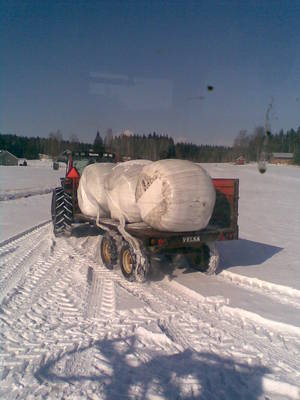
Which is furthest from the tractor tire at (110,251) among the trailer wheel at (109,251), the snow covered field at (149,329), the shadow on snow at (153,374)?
the shadow on snow at (153,374)

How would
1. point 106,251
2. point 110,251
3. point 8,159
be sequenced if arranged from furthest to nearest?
1. point 8,159
2. point 106,251
3. point 110,251

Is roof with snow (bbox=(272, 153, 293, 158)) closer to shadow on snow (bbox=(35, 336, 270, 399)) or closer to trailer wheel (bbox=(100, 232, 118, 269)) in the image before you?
trailer wheel (bbox=(100, 232, 118, 269))

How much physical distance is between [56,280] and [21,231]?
5.32m

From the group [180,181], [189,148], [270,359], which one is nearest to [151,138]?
[189,148]

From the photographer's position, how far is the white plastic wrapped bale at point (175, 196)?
612cm

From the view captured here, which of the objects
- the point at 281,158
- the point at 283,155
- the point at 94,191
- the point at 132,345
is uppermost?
the point at 283,155

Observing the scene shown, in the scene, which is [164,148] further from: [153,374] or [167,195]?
[153,374]

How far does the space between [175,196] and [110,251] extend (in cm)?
225

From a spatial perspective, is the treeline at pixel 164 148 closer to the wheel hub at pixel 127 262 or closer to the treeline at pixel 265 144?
the treeline at pixel 265 144

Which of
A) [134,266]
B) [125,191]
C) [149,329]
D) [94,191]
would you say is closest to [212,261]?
[134,266]

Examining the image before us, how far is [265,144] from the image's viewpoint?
1892 cm

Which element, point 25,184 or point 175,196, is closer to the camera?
point 175,196

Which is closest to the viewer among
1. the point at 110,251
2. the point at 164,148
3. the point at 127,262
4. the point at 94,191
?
the point at 127,262

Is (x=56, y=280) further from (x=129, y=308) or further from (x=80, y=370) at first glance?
(x=80, y=370)
